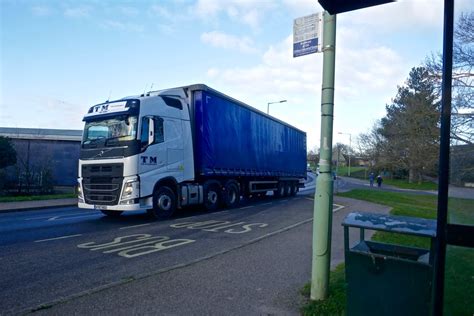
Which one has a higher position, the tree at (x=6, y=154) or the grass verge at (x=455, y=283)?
the tree at (x=6, y=154)

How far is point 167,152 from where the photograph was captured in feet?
36.7

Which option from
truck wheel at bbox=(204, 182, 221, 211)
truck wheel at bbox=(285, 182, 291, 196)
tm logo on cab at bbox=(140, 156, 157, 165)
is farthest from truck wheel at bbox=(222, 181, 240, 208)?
truck wheel at bbox=(285, 182, 291, 196)

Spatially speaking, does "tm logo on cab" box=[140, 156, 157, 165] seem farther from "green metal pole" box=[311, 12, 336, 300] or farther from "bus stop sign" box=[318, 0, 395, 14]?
"bus stop sign" box=[318, 0, 395, 14]

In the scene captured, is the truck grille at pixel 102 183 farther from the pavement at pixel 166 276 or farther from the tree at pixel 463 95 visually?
the tree at pixel 463 95

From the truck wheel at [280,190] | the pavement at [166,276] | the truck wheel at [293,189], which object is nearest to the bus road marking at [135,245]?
the pavement at [166,276]

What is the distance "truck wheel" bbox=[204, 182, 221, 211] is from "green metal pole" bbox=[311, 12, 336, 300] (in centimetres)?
918

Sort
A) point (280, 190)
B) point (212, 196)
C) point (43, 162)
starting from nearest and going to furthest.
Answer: point (212, 196) < point (280, 190) < point (43, 162)

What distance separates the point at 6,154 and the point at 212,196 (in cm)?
1590

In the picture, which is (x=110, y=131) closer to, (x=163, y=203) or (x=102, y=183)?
(x=102, y=183)

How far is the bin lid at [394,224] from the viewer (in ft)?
10.2

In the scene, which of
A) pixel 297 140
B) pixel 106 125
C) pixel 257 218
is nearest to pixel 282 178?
pixel 297 140

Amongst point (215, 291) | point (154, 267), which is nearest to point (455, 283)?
point (215, 291)

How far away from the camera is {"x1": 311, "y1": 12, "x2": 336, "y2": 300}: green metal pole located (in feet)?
13.5

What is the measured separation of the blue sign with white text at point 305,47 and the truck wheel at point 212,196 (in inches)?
358
